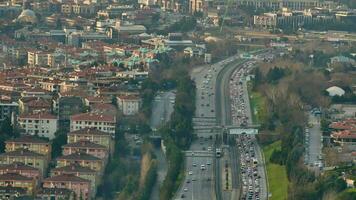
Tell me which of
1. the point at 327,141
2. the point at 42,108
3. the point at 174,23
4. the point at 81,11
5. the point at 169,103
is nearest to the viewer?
the point at 327,141

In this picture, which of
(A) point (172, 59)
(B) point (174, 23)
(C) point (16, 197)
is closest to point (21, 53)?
(A) point (172, 59)

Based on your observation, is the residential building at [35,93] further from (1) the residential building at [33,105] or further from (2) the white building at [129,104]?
(2) the white building at [129,104]

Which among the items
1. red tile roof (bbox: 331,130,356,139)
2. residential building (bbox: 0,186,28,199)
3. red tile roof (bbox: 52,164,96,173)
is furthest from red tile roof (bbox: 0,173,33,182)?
red tile roof (bbox: 331,130,356,139)

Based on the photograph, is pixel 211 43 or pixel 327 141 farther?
pixel 211 43

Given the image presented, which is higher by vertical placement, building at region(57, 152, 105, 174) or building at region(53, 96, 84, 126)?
building at region(57, 152, 105, 174)

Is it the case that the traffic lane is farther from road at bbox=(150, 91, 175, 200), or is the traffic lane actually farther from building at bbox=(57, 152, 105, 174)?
building at bbox=(57, 152, 105, 174)

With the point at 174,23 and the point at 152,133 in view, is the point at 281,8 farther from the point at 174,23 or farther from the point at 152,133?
the point at 152,133

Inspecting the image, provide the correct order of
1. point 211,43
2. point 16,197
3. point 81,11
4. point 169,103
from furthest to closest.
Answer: point 81,11 < point 211,43 < point 169,103 < point 16,197
